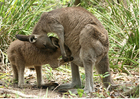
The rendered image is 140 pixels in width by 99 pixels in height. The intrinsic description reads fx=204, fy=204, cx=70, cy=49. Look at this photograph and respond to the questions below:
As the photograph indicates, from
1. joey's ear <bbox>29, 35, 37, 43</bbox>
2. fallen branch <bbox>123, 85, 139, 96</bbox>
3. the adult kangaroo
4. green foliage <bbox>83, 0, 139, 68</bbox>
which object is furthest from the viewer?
green foliage <bbox>83, 0, 139, 68</bbox>

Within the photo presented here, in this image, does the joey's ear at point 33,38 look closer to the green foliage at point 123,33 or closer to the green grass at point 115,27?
the green grass at point 115,27

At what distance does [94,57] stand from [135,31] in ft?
8.97

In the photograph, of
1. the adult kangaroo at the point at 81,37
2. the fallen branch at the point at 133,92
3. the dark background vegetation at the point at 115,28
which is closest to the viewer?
the fallen branch at the point at 133,92

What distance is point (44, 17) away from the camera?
470 cm

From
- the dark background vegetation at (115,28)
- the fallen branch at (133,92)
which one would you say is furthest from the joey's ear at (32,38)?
the fallen branch at (133,92)

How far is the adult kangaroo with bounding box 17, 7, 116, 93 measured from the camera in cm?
417

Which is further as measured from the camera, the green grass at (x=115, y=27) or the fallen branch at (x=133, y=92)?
the green grass at (x=115, y=27)

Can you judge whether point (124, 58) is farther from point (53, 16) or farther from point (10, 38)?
point (10, 38)

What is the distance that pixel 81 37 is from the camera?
429 centimetres

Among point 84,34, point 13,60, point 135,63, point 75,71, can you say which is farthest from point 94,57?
point 135,63

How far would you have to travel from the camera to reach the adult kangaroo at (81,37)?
4.17 meters

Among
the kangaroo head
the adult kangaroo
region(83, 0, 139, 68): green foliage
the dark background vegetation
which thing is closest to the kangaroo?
the kangaroo head

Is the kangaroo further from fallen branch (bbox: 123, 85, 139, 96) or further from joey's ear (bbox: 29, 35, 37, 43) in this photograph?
fallen branch (bbox: 123, 85, 139, 96)

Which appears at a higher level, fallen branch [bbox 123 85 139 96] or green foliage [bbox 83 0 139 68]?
green foliage [bbox 83 0 139 68]
